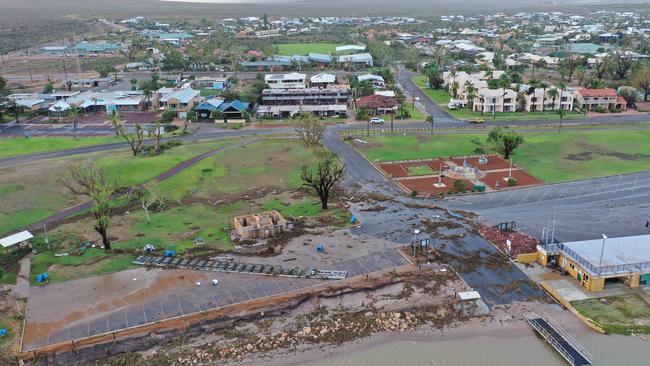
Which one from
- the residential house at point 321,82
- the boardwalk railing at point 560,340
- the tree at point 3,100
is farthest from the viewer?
the residential house at point 321,82

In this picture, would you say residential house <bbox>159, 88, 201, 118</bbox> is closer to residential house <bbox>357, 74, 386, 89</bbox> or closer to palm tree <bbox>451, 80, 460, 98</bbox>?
residential house <bbox>357, 74, 386, 89</bbox>

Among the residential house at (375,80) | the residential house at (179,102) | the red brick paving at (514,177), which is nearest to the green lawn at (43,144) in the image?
the residential house at (179,102)

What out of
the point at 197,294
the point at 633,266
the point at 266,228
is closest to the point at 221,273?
the point at 197,294

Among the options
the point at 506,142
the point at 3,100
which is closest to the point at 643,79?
the point at 506,142

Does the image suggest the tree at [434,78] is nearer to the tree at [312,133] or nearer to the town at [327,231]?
the town at [327,231]

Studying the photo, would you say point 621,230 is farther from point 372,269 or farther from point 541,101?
point 541,101

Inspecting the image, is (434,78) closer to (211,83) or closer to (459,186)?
(211,83)

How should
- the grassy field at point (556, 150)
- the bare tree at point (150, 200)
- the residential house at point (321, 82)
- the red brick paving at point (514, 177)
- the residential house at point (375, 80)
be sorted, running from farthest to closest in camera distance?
the residential house at point (321, 82) < the residential house at point (375, 80) < the grassy field at point (556, 150) < the red brick paving at point (514, 177) < the bare tree at point (150, 200)
